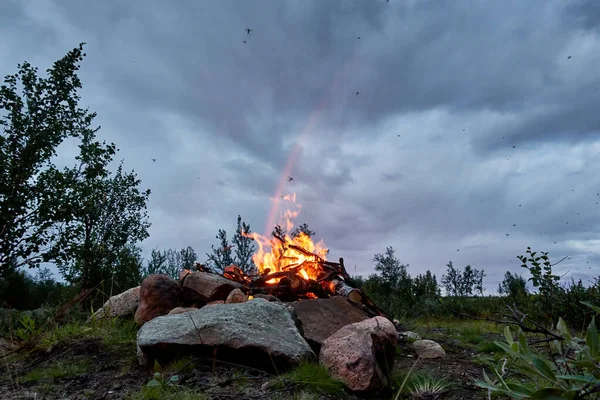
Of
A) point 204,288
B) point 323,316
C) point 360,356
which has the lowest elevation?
point 360,356

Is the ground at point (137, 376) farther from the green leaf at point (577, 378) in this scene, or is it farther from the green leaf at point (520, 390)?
the green leaf at point (577, 378)

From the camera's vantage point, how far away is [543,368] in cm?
112

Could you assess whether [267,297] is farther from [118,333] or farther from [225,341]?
[118,333]

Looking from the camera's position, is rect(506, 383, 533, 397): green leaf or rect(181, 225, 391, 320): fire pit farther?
rect(181, 225, 391, 320): fire pit

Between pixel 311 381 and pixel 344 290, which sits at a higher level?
pixel 344 290

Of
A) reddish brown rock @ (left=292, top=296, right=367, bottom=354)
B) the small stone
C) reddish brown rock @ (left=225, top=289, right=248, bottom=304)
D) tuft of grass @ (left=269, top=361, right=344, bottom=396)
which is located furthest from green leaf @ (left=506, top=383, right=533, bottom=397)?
Answer: reddish brown rock @ (left=225, top=289, right=248, bottom=304)

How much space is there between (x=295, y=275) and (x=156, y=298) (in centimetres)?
243

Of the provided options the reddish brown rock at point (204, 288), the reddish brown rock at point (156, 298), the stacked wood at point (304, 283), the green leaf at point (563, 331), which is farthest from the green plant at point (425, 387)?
the reddish brown rock at point (156, 298)

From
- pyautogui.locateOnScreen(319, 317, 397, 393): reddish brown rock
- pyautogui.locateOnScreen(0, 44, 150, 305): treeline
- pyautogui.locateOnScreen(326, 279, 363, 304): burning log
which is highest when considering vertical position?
pyautogui.locateOnScreen(0, 44, 150, 305): treeline

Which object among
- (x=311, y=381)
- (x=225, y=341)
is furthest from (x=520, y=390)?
(x=225, y=341)

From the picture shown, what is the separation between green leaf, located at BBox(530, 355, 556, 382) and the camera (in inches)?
43.2

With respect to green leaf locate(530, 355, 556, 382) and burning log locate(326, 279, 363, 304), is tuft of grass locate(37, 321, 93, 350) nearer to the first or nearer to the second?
burning log locate(326, 279, 363, 304)

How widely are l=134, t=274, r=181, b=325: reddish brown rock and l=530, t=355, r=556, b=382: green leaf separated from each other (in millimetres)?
5973

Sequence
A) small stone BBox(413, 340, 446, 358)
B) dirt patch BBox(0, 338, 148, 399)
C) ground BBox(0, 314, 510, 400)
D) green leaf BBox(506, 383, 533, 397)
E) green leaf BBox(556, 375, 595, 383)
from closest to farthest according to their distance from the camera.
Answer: green leaf BBox(556, 375, 595, 383) → green leaf BBox(506, 383, 533, 397) → ground BBox(0, 314, 510, 400) → dirt patch BBox(0, 338, 148, 399) → small stone BBox(413, 340, 446, 358)
